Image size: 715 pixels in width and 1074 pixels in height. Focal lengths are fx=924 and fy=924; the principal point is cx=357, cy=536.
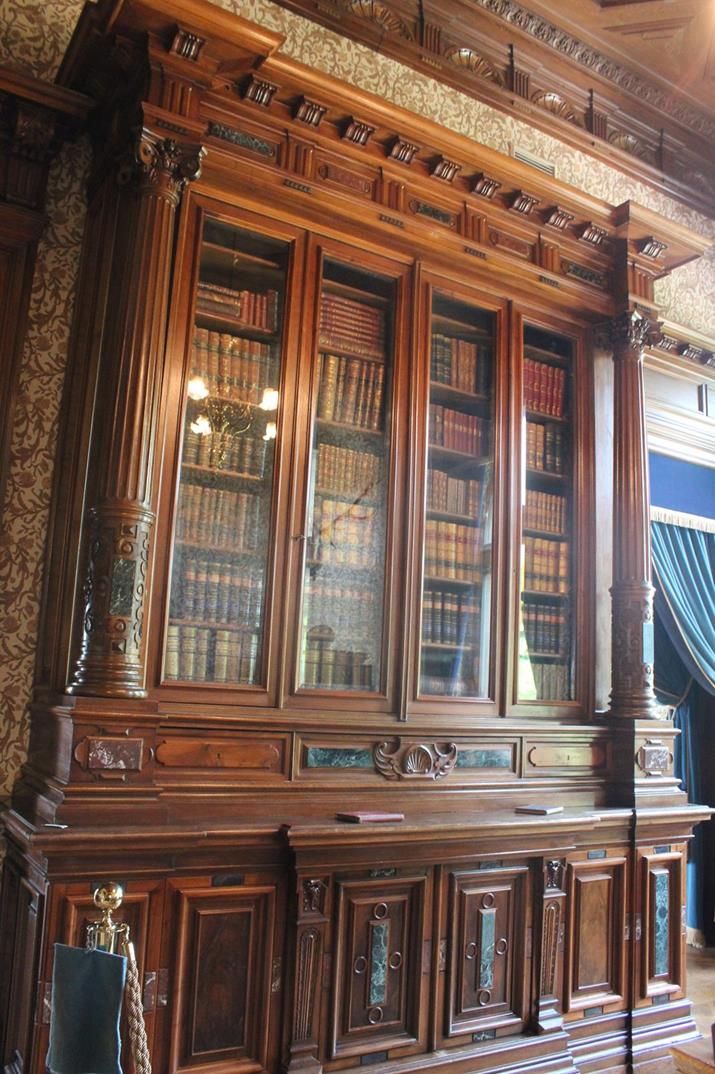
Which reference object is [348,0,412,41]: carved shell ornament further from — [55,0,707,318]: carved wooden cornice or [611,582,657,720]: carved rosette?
[611,582,657,720]: carved rosette

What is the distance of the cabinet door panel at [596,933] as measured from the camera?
331 centimetres

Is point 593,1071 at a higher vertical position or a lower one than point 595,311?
lower

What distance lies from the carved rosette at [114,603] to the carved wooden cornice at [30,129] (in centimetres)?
119

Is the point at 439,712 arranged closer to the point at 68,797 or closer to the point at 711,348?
the point at 68,797

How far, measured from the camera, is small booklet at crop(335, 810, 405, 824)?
2801 mm

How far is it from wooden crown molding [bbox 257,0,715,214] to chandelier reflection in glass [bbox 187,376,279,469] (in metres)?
1.75

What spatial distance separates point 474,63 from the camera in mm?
4250

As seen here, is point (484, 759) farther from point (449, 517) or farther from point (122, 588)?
point (122, 588)

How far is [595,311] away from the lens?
13.1ft

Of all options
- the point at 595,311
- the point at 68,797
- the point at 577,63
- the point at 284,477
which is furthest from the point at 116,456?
the point at 577,63

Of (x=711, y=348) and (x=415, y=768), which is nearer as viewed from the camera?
(x=415, y=768)

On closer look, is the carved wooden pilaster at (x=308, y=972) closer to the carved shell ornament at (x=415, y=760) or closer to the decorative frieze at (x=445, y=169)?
the carved shell ornament at (x=415, y=760)

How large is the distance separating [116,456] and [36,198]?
104cm

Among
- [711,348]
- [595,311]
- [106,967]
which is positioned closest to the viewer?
[106,967]
